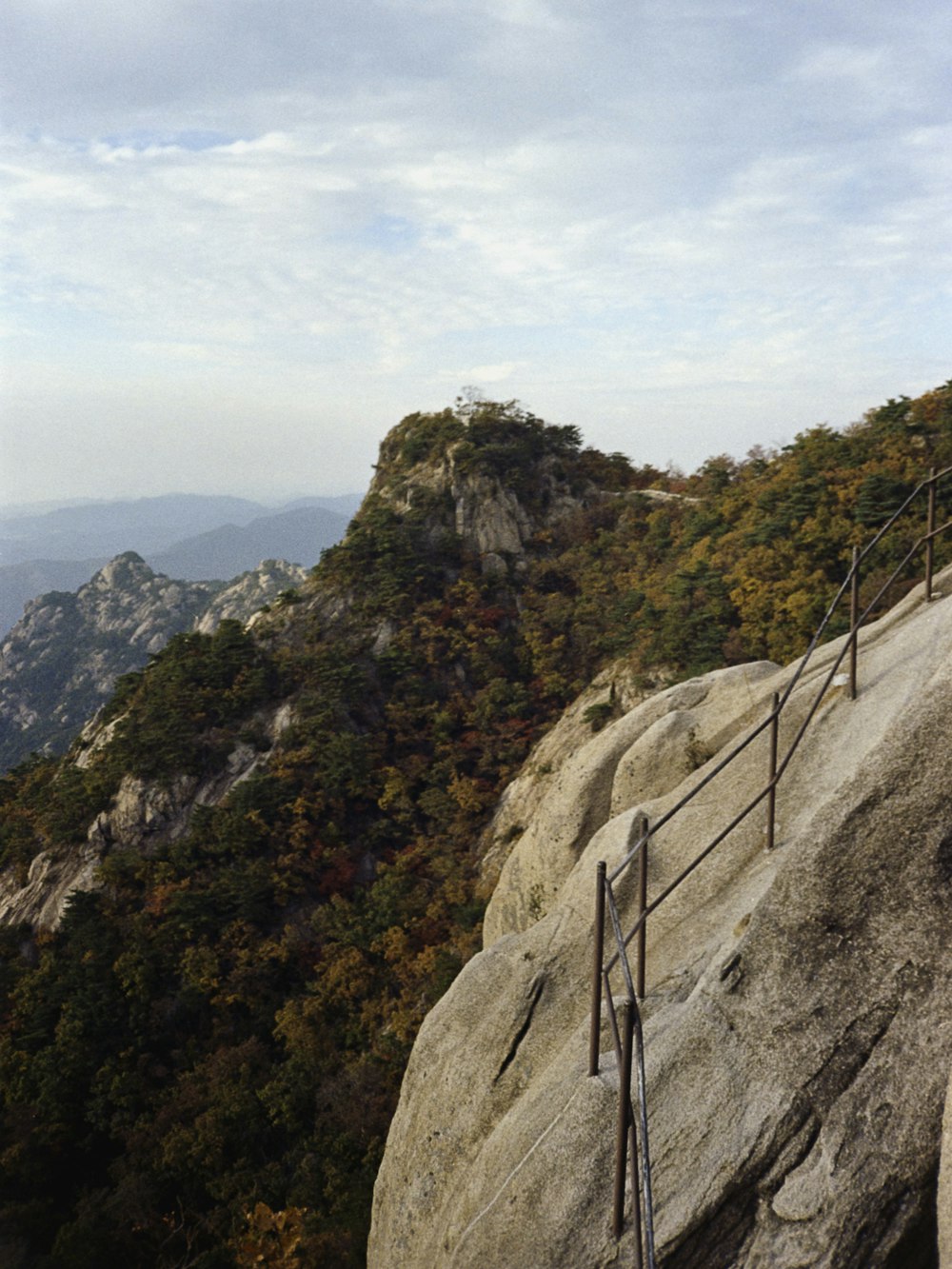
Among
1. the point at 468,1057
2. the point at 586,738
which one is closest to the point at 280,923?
the point at 586,738

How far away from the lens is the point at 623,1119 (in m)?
5.54

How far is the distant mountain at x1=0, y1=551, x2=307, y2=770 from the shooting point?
114 metres

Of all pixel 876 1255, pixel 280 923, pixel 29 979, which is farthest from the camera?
pixel 280 923

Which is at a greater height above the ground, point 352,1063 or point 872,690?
point 872,690

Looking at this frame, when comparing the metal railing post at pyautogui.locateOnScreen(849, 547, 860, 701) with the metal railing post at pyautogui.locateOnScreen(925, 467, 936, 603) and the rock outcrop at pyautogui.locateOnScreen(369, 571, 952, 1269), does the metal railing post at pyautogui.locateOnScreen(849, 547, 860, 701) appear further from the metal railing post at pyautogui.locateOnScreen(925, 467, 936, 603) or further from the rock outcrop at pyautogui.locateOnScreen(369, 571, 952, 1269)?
the metal railing post at pyautogui.locateOnScreen(925, 467, 936, 603)

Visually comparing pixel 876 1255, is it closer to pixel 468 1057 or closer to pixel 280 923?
pixel 468 1057

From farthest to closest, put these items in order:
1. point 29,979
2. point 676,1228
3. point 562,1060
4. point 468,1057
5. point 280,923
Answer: point 280,923
point 29,979
point 468,1057
point 562,1060
point 676,1228

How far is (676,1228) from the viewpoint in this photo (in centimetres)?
610

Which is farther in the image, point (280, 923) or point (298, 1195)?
point (280, 923)

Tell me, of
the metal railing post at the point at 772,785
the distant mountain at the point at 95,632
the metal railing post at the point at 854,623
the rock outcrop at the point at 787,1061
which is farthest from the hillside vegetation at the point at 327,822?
the distant mountain at the point at 95,632

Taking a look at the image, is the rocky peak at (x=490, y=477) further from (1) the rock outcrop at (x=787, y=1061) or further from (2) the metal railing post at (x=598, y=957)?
(2) the metal railing post at (x=598, y=957)

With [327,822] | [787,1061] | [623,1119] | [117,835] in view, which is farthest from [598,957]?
[117,835]

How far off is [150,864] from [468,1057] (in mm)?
22935

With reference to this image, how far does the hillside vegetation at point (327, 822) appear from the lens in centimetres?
2030
